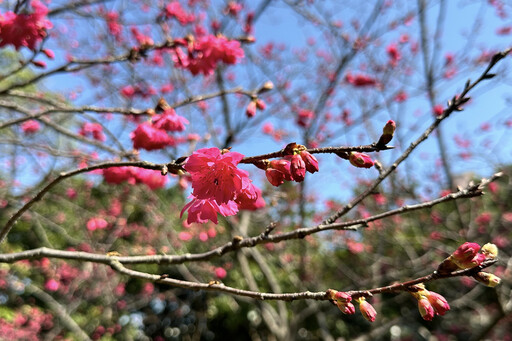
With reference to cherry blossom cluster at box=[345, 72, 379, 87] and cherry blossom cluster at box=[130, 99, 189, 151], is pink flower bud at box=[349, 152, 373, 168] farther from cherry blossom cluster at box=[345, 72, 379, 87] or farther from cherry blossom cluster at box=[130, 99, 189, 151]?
cherry blossom cluster at box=[345, 72, 379, 87]

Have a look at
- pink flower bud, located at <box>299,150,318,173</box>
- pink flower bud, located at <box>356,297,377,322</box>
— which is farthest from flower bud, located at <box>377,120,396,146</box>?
pink flower bud, located at <box>356,297,377,322</box>

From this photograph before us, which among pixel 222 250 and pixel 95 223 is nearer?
pixel 222 250

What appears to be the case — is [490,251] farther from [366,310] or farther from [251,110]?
[251,110]

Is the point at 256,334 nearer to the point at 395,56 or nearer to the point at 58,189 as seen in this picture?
the point at 58,189

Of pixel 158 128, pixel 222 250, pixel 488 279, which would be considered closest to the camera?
pixel 488 279

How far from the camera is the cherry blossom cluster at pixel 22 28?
1.57 m

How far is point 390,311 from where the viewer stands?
7.45m

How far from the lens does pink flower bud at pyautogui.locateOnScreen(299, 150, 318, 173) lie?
810 millimetres

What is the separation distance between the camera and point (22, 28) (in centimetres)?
161

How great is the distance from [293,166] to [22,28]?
1.56m

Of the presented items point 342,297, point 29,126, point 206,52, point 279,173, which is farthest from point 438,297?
point 29,126

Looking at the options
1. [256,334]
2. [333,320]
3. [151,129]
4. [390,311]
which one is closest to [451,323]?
[390,311]

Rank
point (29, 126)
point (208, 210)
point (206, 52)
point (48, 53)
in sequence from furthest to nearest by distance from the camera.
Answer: point (29, 126), point (206, 52), point (48, 53), point (208, 210)

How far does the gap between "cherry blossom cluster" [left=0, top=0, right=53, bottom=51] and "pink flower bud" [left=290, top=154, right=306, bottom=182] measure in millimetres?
1545
